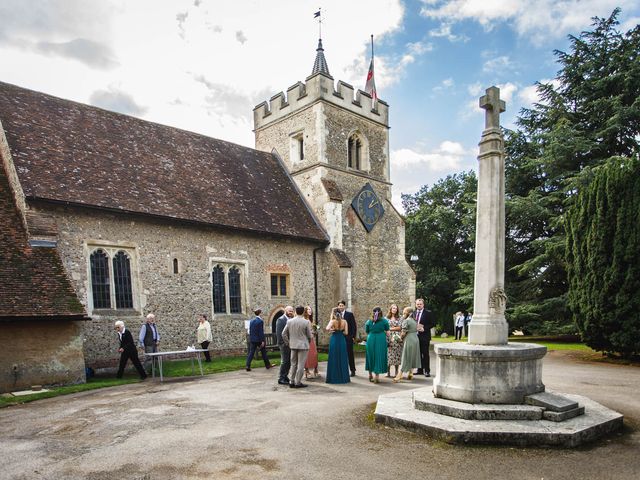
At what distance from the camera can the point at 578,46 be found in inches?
829

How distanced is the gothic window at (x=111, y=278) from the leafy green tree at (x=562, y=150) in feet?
50.4

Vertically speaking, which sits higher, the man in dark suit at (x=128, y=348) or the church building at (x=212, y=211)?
the church building at (x=212, y=211)

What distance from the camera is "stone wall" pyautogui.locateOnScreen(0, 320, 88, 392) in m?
9.47

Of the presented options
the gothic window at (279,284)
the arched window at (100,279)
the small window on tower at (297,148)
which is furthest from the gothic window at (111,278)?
the small window on tower at (297,148)

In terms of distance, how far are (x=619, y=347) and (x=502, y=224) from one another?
8.57 m

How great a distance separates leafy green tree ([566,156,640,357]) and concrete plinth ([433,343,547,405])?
779 cm

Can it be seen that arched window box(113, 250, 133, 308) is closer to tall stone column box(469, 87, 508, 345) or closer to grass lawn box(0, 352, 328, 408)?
grass lawn box(0, 352, 328, 408)

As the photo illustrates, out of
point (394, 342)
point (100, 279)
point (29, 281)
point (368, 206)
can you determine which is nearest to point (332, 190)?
point (368, 206)

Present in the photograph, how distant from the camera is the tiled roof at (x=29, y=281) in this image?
947 cm

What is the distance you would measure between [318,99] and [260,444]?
1771 centimetres

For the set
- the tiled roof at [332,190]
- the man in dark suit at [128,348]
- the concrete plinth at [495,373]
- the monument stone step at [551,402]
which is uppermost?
the tiled roof at [332,190]

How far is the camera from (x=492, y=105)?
678cm

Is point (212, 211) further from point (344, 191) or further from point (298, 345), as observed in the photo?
point (298, 345)

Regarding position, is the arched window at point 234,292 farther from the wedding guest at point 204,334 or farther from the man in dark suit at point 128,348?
the man in dark suit at point 128,348
